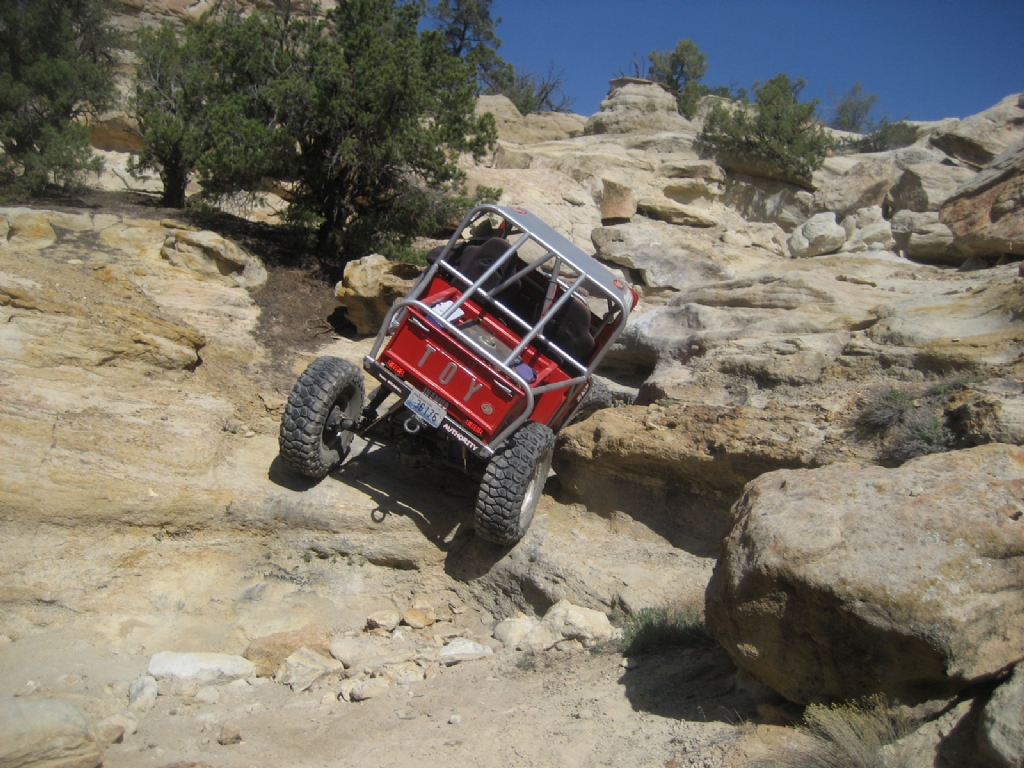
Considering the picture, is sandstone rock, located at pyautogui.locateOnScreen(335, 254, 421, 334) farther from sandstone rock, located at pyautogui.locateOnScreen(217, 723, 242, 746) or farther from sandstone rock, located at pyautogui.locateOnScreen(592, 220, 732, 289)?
sandstone rock, located at pyautogui.locateOnScreen(217, 723, 242, 746)

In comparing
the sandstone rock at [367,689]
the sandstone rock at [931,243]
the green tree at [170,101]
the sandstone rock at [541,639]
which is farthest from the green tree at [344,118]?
the sandstone rock at [367,689]

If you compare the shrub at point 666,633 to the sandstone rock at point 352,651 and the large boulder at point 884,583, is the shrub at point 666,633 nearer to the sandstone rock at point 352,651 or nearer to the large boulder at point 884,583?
the large boulder at point 884,583

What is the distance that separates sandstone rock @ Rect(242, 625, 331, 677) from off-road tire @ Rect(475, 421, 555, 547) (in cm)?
140

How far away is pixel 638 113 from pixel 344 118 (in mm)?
15124

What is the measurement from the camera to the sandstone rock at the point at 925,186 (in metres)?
15.8

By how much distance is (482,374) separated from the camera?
19.2 ft

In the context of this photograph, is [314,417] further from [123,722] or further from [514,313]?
[123,722]

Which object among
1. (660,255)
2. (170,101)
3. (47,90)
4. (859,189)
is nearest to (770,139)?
(859,189)

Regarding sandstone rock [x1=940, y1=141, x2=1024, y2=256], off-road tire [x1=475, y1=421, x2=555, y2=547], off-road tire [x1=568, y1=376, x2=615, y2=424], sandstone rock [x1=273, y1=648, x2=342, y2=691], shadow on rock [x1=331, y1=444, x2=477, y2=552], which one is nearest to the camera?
sandstone rock [x1=273, y1=648, x2=342, y2=691]

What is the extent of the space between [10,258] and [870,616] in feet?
27.5

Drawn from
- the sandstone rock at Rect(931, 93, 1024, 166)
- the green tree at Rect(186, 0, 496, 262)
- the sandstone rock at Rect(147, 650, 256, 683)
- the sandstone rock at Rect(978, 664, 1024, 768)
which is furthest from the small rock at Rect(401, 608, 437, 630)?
the sandstone rock at Rect(931, 93, 1024, 166)

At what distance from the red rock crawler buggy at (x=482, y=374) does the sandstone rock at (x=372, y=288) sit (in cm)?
378

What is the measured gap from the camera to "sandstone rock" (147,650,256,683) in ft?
15.2

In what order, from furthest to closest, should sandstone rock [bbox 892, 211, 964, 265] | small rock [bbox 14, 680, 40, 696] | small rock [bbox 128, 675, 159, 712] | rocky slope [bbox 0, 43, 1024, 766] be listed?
sandstone rock [bbox 892, 211, 964, 265] < small rock [bbox 128, 675, 159, 712] < small rock [bbox 14, 680, 40, 696] < rocky slope [bbox 0, 43, 1024, 766]
